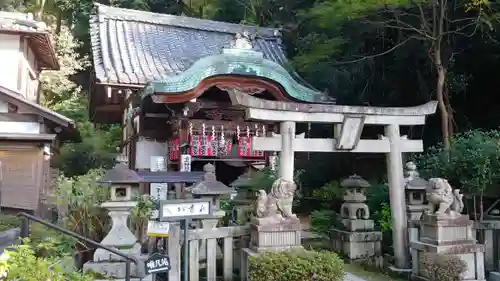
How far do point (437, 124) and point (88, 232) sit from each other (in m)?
12.7

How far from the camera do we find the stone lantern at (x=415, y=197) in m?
8.83

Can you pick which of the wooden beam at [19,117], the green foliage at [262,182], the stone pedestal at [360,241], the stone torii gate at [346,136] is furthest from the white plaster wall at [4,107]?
the stone pedestal at [360,241]

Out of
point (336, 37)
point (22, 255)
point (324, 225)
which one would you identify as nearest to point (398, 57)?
point (336, 37)

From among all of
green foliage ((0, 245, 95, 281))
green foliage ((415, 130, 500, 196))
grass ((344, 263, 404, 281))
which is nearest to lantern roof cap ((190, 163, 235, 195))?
green foliage ((0, 245, 95, 281))

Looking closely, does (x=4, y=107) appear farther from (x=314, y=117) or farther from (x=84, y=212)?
(x=314, y=117)

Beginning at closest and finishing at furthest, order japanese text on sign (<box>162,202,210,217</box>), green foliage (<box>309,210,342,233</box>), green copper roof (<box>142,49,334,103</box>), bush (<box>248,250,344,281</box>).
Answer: japanese text on sign (<box>162,202,210,217</box>), bush (<box>248,250,344,281</box>), green foliage (<box>309,210,342,233</box>), green copper roof (<box>142,49,334,103</box>)

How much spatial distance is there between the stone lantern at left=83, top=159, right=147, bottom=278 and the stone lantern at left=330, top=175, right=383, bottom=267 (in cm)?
448

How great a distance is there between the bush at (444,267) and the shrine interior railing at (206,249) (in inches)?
122

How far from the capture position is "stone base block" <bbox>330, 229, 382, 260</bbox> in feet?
30.2

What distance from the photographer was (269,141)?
7.73 metres

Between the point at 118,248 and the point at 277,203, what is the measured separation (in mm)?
2663

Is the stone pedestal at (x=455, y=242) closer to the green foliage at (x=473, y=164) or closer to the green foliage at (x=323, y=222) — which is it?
the green foliage at (x=473, y=164)

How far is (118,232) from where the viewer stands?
708cm

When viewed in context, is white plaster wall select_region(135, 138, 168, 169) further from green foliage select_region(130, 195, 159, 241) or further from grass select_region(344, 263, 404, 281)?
grass select_region(344, 263, 404, 281)
